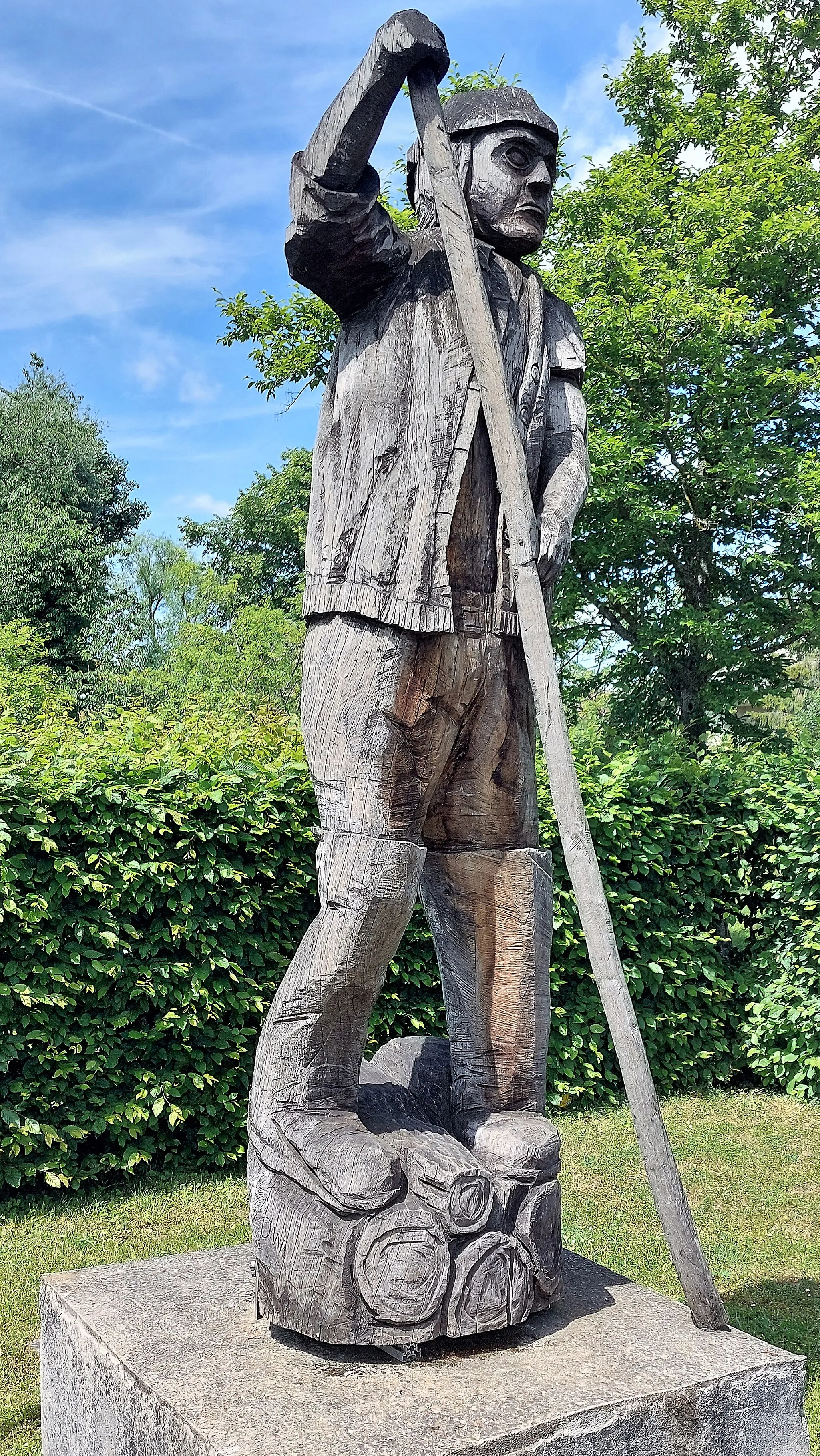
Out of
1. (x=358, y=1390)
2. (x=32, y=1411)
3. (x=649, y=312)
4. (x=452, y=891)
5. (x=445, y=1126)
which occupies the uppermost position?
(x=649, y=312)

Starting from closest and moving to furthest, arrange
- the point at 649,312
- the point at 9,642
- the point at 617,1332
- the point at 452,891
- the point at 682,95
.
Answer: the point at 617,1332 < the point at 452,891 < the point at 649,312 < the point at 682,95 < the point at 9,642

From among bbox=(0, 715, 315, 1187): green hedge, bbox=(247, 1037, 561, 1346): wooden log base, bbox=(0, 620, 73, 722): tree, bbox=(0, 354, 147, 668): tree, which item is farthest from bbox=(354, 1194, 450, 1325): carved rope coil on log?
bbox=(0, 354, 147, 668): tree

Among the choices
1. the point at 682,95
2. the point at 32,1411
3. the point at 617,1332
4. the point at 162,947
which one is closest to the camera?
the point at 617,1332

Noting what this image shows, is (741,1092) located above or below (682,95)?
below

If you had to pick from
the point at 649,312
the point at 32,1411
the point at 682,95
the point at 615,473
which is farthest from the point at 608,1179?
the point at 682,95

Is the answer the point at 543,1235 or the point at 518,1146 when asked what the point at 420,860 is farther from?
the point at 543,1235

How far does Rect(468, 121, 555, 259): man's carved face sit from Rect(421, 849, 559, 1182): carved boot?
62.8 inches

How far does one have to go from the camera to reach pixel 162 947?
20.9ft

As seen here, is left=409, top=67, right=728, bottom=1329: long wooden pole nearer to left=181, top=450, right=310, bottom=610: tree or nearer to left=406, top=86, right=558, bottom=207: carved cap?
left=406, top=86, right=558, bottom=207: carved cap

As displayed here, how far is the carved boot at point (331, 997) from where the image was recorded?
9.42ft

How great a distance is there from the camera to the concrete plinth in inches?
93.9

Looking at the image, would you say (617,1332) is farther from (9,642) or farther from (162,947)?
(9,642)

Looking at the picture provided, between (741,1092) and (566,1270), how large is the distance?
5.38 meters

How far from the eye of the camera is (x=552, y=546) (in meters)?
3.04
